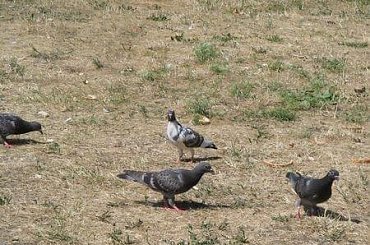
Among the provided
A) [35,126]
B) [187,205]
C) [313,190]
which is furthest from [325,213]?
[35,126]

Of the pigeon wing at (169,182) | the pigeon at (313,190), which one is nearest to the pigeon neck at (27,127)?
the pigeon wing at (169,182)

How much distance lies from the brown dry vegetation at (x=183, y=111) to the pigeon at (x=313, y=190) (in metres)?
0.21

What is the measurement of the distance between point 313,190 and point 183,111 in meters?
4.82

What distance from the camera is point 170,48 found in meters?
16.5

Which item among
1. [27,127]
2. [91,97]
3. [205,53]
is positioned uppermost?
[27,127]

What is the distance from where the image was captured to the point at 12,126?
413 inches

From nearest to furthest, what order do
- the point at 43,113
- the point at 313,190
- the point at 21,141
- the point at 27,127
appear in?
the point at 313,190 → the point at 27,127 → the point at 21,141 → the point at 43,113

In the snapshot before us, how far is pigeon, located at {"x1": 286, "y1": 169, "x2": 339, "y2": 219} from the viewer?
8066 millimetres

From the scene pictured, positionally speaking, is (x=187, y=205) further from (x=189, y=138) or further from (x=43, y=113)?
(x=43, y=113)

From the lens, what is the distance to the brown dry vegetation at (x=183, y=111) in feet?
26.3

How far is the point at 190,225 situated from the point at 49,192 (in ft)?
5.92

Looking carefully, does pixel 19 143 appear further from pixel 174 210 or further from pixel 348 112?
pixel 348 112

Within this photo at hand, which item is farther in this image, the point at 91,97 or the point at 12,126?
the point at 91,97

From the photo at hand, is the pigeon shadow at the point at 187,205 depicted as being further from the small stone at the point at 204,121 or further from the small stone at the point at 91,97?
the small stone at the point at 91,97
